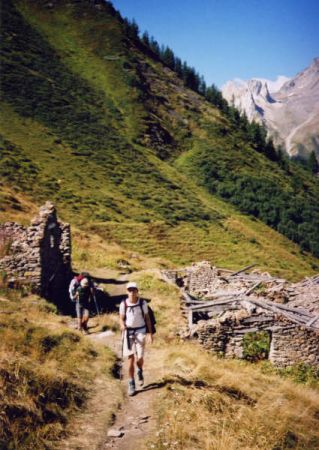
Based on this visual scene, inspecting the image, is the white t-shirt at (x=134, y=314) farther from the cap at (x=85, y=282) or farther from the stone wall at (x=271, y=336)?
the cap at (x=85, y=282)

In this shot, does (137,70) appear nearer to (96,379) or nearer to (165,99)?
(165,99)

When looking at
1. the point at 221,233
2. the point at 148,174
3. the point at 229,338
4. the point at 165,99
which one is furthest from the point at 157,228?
the point at 165,99

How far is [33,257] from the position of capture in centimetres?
1504

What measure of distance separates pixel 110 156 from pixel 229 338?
210ft

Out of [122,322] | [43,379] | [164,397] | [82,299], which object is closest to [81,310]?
[82,299]

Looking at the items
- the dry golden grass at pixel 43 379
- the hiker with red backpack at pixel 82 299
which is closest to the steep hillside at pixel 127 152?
the hiker with red backpack at pixel 82 299

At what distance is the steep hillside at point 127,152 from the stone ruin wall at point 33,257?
1387 cm

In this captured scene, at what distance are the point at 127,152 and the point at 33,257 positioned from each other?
211ft

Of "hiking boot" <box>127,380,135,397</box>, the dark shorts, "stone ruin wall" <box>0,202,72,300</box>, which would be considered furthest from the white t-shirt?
"stone ruin wall" <box>0,202,72,300</box>

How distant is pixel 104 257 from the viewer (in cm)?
2994

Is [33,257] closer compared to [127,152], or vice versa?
[33,257]

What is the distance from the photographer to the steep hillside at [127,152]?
53781mm

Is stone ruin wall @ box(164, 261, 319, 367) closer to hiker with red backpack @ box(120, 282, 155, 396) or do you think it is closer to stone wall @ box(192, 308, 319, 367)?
stone wall @ box(192, 308, 319, 367)

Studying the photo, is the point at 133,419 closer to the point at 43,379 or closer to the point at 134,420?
the point at 134,420
